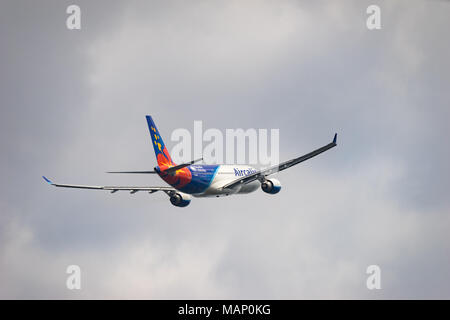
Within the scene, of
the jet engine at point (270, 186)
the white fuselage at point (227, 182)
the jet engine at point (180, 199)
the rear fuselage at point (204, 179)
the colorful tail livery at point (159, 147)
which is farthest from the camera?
the jet engine at point (180, 199)

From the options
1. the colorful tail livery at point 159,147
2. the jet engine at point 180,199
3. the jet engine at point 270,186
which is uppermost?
the colorful tail livery at point 159,147

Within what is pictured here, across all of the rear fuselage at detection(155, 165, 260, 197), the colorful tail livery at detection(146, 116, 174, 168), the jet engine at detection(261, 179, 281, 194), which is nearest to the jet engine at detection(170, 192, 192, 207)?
the rear fuselage at detection(155, 165, 260, 197)

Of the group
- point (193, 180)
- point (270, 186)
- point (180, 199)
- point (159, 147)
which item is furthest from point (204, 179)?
point (270, 186)

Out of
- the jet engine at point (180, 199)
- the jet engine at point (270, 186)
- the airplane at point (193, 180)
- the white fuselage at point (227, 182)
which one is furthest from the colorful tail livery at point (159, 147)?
the jet engine at point (270, 186)

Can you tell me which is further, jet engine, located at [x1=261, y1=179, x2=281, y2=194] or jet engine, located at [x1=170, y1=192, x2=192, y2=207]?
jet engine, located at [x1=170, y1=192, x2=192, y2=207]

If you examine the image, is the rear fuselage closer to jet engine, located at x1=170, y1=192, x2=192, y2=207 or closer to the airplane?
the airplane

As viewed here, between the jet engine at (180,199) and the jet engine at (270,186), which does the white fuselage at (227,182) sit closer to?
the jet engine at (180,199)

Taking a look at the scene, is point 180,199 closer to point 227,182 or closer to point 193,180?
point 193,180

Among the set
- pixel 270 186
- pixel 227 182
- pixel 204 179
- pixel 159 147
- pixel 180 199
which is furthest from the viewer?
pixel 227 182
